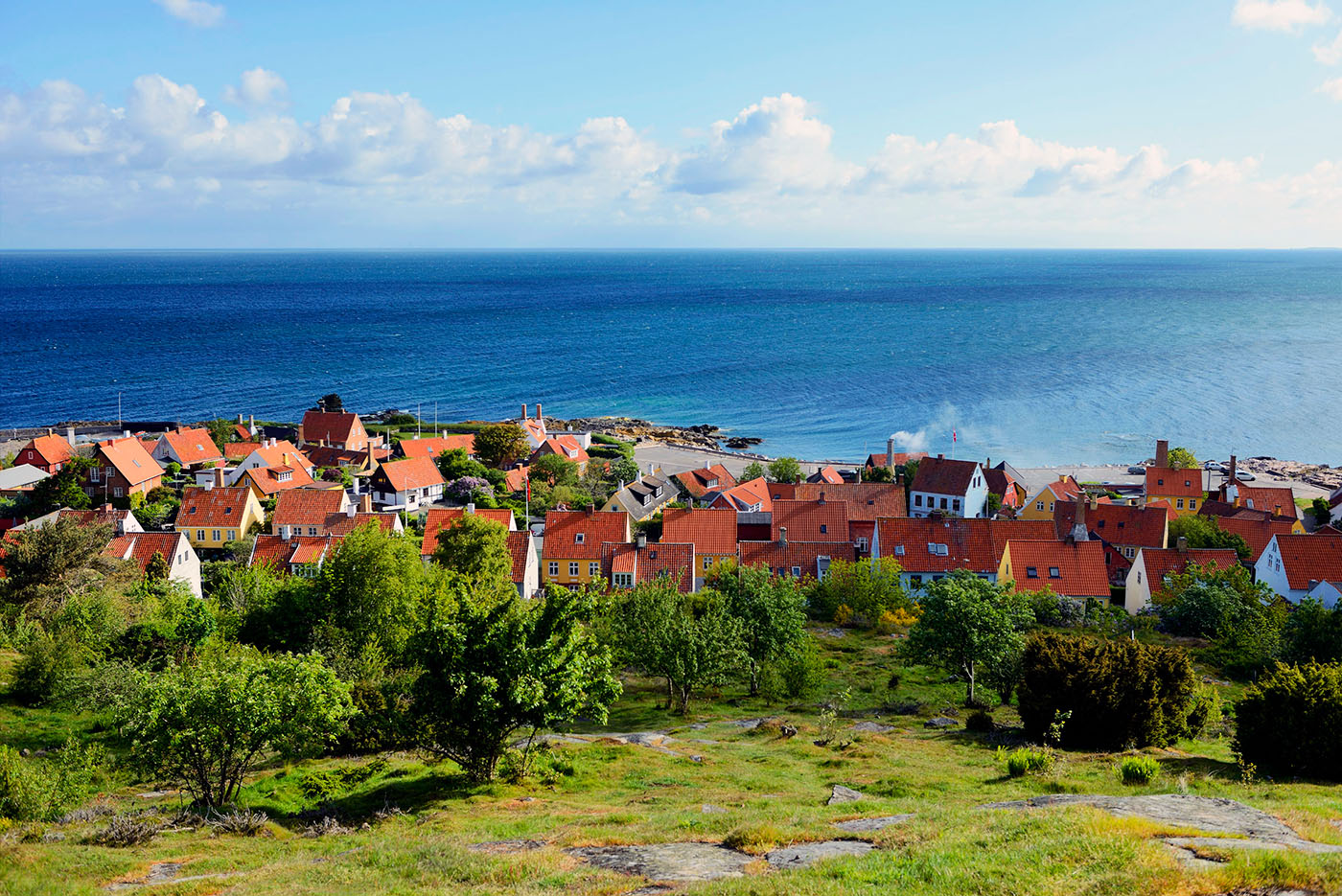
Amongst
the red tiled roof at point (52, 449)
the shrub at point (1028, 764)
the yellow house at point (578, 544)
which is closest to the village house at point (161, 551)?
the yellow house at point (578, 544)

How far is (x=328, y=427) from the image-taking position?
106m

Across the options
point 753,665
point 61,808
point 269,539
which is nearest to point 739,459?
point 269,539

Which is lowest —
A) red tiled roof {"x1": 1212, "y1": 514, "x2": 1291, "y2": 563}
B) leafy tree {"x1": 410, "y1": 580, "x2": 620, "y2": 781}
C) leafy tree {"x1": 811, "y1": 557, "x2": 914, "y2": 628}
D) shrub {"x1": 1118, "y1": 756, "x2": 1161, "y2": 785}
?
leafy tree {"x1": 811, "y1": 557, "x2": 914, "y2": 628}

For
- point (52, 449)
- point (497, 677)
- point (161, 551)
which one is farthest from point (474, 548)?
point (52, 449)

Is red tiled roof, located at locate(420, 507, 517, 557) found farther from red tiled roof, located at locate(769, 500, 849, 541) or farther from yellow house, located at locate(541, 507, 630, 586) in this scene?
red tiled roof, located at locate(769, 500, 849, 541)

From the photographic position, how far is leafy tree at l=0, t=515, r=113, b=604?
158ft

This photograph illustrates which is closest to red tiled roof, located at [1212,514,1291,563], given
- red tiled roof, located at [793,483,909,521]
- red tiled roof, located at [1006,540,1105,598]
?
red tiled roof, located at [1006,540,1105,598]

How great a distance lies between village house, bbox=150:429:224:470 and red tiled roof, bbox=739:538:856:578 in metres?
61.0

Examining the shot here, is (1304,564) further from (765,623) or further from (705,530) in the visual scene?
(765,623)

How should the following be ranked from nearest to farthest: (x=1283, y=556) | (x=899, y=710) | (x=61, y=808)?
(x=61, y=808), (x=899, y=710), (x=1283, y=556)

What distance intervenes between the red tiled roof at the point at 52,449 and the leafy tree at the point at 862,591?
75.0 meters

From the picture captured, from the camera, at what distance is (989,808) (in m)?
21.4

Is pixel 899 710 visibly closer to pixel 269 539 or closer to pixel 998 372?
pixel 269 539

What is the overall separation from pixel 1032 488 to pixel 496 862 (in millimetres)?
88514
